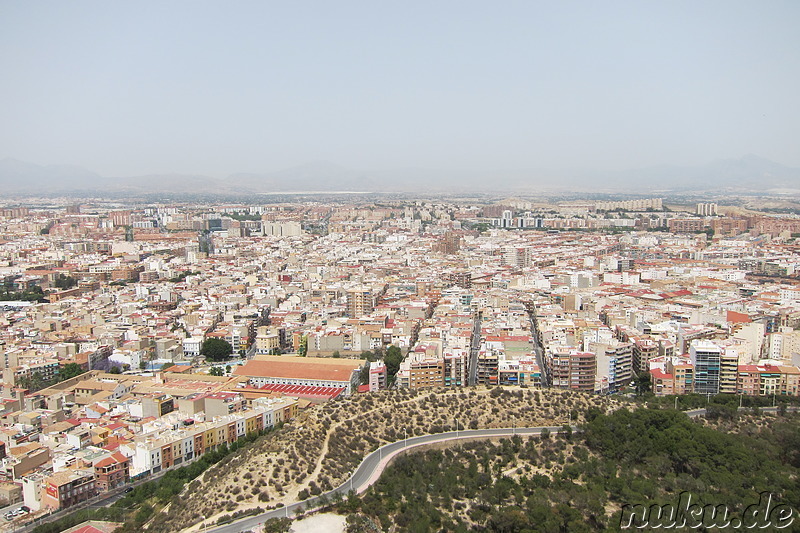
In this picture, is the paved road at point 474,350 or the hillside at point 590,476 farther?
the paved road at point 474,350

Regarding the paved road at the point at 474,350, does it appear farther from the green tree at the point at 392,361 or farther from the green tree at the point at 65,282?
the green tree at the point at 65,282

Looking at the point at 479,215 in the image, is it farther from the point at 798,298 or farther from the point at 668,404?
the point at 668,404

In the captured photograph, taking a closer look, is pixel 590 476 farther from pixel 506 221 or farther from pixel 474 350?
pixel 506 221

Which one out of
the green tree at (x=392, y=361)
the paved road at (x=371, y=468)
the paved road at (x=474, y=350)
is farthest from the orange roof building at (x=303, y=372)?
the paved road at (x=371, y=468)

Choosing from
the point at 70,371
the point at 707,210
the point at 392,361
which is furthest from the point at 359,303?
the point at 707,210

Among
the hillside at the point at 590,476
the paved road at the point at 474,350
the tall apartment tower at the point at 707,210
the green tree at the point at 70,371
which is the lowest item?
the green tree at the point at 70,371

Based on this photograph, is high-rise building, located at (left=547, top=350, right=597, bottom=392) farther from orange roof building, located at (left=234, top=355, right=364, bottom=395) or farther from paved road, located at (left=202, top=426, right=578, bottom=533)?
orange roof building, located at (left=234, top=355, right=364, bottom=395)
